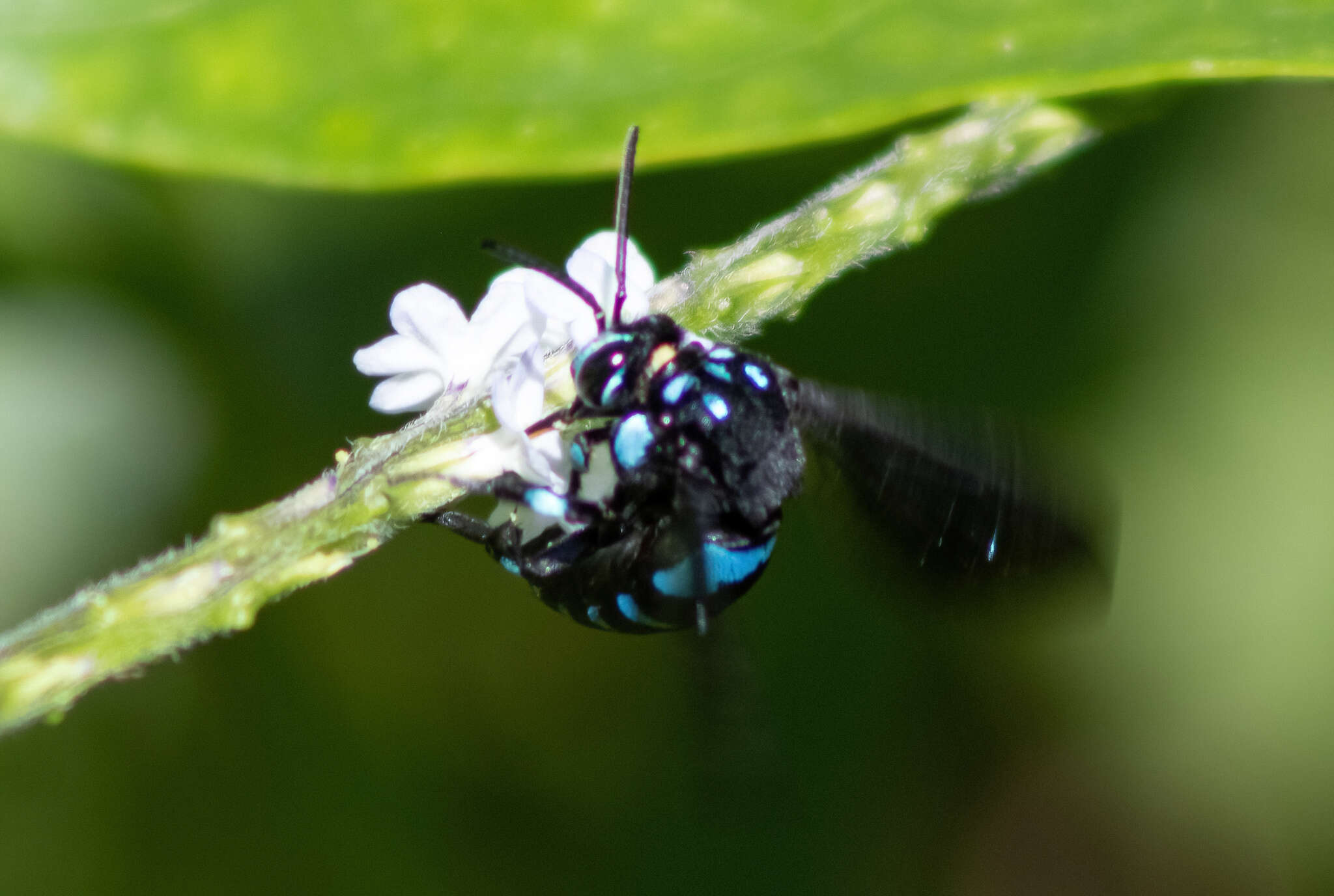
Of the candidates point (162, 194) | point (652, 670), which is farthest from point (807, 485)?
point (162, 194)

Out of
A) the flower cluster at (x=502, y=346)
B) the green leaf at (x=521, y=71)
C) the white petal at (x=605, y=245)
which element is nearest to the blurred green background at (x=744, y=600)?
the green leaf at (x=521, y=71)

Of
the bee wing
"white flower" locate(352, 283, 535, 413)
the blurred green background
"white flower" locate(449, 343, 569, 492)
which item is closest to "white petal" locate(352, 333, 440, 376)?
"white flower" locate(352, 283, 535, 413)

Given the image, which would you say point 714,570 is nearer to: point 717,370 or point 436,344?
point 717,370

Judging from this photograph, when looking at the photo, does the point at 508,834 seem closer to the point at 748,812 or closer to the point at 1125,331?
the point at 748,812

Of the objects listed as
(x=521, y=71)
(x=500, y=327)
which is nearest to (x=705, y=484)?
(x=500, y=327)

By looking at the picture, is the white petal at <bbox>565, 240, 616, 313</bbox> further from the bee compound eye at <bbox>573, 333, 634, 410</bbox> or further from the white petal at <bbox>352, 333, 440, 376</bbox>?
the white petal at <bbox>352, 333, 440, 376</bbox>
